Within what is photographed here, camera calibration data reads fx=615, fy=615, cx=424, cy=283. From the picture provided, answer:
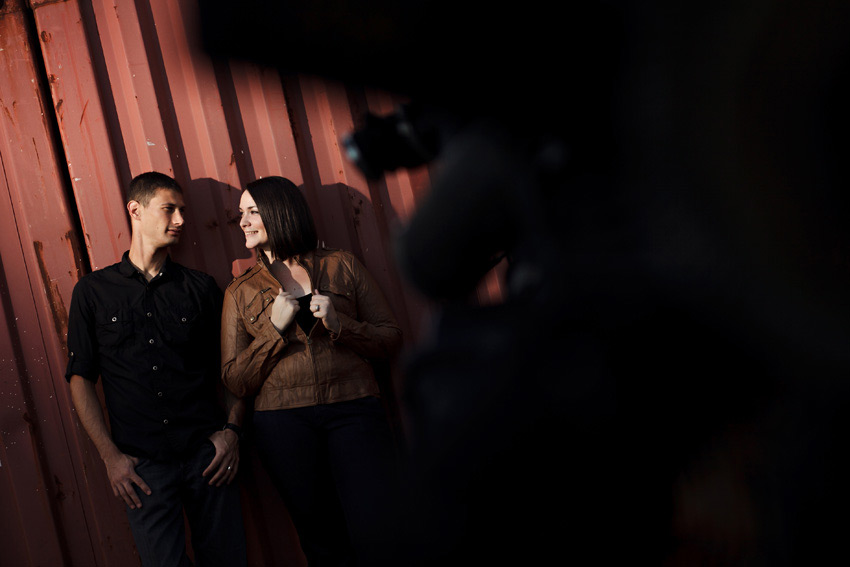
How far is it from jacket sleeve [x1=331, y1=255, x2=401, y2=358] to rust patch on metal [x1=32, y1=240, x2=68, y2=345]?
1.22m

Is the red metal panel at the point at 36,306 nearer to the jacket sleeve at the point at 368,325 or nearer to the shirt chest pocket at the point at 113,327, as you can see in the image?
the shirt chest pocket at the point at 113,327

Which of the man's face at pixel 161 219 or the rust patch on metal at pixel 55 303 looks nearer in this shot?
the man's face at pixel 161 219

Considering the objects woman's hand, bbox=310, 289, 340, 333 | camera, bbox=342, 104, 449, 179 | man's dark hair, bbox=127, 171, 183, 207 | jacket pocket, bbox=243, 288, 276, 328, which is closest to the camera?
camera, bbox=342, 104, 449, 179

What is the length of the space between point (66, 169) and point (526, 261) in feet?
9.11

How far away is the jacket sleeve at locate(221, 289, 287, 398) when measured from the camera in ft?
7.20

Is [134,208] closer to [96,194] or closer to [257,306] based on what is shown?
[96,194]

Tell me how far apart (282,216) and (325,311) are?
50 cm

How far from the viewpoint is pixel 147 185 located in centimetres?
247

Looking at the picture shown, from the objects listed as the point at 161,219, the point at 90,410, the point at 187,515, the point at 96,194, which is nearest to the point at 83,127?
the point at 96,194

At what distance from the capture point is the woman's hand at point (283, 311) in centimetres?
214

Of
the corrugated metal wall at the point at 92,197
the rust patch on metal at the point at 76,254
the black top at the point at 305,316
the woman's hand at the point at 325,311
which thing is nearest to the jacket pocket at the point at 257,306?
the black top at the point at 305,316

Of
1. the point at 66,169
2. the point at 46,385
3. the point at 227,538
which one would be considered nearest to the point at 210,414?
the point at 227,538

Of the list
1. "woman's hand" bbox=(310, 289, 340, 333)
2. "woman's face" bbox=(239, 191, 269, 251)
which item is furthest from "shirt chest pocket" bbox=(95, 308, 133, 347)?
"woman's hand" bbox=(310, 289, 340, 333)

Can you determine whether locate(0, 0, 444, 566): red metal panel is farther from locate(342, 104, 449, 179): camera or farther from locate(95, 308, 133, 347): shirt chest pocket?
locate(342, 104, 449, 179): camera
